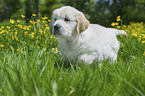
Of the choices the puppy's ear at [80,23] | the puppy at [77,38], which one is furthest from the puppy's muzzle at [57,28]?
the puppy's ear at [80,23]

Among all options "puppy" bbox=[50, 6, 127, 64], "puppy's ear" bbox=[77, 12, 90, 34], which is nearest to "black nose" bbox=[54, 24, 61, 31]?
"puppy" bbox=[50, 6, 127, 64]

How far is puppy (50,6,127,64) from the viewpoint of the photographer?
2.88 meters

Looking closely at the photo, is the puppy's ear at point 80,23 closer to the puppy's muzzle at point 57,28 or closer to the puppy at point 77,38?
the puppy at point 77,38

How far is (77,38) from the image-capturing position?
3002 mm

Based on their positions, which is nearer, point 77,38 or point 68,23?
point 68,23

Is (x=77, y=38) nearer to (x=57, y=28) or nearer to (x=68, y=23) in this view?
(x=68, y=23)

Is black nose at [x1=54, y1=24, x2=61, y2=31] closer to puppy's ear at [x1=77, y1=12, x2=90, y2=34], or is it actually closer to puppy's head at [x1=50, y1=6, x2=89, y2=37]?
puppy's head at [x1=50, y1=6, x2=89, y2=37]

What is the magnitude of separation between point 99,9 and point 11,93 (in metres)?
13.2

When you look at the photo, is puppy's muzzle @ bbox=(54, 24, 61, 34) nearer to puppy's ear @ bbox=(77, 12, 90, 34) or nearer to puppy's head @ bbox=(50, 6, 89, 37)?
puppy's head @ bbox=(50, 6, 89, 37)

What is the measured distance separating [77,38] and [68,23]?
30 centimetres

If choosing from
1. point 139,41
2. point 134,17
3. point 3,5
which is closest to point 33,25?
point 139,41

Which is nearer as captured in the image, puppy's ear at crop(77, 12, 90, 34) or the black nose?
the black nose

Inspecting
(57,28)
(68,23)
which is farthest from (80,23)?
(57,28)

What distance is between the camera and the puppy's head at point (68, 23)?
111 inches
